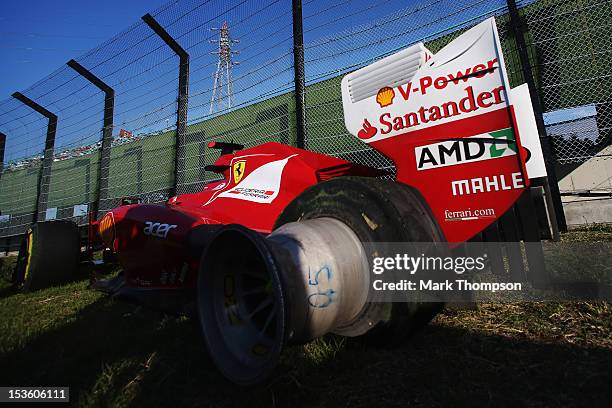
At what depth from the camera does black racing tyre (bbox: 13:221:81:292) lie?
3.83 metres

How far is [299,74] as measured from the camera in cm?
467

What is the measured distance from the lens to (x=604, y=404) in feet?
3.44

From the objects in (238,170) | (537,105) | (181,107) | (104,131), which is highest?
(104,131)

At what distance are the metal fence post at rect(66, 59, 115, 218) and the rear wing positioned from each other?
696cm

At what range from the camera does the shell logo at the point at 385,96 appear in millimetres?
1763

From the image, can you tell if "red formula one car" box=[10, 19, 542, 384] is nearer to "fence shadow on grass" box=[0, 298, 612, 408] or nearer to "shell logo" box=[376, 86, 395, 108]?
"shell logo" box=[376, 86, 395, 108]

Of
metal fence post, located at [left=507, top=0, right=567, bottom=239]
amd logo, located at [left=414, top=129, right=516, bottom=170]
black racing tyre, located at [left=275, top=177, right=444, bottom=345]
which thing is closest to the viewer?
black racing tyre, located at [left=275, top=177, right=444, bottom=345]

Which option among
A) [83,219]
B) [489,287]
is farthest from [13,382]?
[83,219]

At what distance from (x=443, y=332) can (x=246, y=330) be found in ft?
3.04

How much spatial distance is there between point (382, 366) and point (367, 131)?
1117 mm

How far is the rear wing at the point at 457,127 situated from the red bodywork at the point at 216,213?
1.78 ft

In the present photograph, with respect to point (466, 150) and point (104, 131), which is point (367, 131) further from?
point (104, 131)

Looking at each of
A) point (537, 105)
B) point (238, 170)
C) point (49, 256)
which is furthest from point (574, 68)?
point (49, 256)

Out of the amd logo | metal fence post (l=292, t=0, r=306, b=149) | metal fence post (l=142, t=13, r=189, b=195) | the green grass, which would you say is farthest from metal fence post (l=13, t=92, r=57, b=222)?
the amd logo
